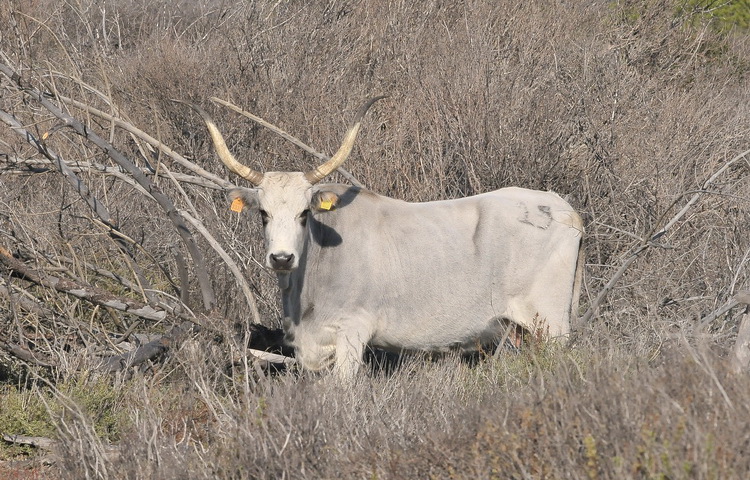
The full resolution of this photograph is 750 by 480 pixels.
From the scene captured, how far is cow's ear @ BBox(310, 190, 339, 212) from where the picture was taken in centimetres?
616

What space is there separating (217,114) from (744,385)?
23.6ft

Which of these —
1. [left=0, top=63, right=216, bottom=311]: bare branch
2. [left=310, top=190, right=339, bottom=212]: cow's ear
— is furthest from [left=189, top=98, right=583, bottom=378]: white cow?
[left=0, top=63, right=216, bottom=311]: bare branch

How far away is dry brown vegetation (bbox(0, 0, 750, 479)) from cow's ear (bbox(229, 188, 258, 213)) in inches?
17.6

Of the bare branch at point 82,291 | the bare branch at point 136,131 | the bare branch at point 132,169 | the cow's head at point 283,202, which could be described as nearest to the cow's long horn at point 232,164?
the cow's head at point 283,202

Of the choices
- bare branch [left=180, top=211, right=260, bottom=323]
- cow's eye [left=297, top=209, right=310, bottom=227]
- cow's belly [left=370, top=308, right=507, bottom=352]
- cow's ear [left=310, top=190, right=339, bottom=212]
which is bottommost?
cow's belly [left=370, top=308, right=507, bottom=352]

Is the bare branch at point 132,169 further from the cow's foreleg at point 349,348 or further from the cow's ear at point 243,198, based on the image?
the cow's foreleg at point 349,348

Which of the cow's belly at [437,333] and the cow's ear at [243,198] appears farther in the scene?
the cow's belly at [437,333]

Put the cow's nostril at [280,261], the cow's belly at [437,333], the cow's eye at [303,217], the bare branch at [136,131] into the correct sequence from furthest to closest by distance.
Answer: the cow's belly at [437,333] → the bare branch at [136,131] → the cow's eye at [303,217] → the cow's nostril at [280,261]

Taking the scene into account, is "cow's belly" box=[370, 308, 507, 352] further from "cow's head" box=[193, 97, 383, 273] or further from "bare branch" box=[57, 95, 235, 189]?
"bare branch" box=[57, 95, 235, 189]

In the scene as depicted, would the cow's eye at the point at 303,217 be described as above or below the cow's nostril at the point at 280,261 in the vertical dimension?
above

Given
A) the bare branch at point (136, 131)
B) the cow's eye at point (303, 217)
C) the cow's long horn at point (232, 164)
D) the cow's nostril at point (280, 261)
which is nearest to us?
the cow's nostril at point (280, 261)

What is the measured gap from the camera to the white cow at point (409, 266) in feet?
20.5

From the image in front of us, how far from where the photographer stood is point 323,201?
6.16 metres

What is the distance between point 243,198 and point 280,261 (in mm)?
592
